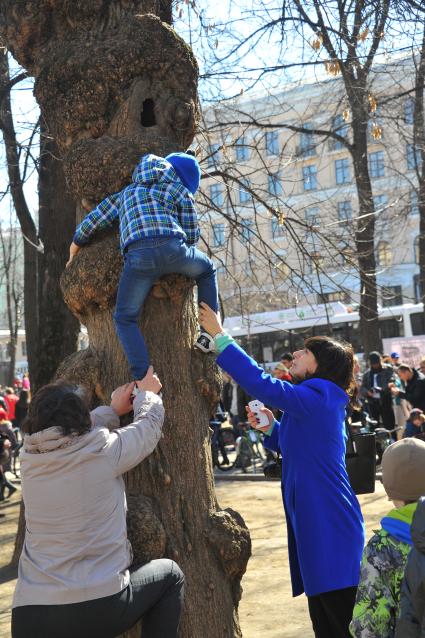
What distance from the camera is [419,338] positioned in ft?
71.5

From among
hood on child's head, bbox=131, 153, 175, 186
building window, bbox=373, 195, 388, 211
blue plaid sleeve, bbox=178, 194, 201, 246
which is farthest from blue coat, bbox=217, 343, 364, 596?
building window, bbox=373, 195, 388, 211

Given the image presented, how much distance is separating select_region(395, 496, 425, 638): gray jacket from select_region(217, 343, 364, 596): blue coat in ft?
3.48

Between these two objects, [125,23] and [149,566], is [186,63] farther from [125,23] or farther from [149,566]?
[149,566]

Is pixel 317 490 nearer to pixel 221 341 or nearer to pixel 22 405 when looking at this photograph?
pixel 221 341

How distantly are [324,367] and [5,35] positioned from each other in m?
2.74

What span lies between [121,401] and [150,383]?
159 millimetres

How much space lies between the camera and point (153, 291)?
3.88 metres

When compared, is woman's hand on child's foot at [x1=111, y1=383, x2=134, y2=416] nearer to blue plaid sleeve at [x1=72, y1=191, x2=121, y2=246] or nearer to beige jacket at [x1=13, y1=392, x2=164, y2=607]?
beige jacket at [x1=13, y1=392, x2=164, y2=607]

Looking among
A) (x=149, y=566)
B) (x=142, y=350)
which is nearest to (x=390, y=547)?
(x=149, y=566)

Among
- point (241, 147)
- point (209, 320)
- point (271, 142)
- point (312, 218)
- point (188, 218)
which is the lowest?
point (209, 320)

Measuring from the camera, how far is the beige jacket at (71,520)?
288 cm

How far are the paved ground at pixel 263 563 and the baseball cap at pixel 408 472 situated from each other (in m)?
3.04

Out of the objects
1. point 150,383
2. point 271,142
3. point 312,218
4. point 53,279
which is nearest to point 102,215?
point 150,383

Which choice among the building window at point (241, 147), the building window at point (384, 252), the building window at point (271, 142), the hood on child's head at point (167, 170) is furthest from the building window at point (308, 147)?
the hood on child's head at point (167, 170)
